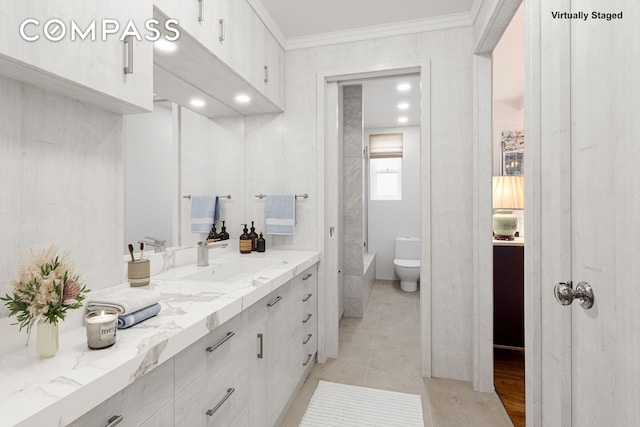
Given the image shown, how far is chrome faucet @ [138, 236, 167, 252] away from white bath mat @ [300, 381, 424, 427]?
1.21m

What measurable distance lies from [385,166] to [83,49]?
15.3ft

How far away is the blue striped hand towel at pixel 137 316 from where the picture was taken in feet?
3.05

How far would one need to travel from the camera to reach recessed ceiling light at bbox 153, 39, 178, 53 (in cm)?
150

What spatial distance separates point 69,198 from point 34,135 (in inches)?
8.7

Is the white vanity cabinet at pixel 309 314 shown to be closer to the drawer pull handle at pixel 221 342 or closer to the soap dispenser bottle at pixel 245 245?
the soap dispenser bottle at pixel 245 245

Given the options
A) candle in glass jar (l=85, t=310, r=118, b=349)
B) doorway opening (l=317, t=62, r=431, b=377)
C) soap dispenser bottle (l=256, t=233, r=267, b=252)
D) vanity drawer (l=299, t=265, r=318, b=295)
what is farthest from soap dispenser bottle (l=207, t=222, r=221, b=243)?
candle in glass jar (l=85, t=310, r=118, b=349)

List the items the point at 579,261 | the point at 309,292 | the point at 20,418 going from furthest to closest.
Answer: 1. the point at 309,292
2. the point at 579,261
3. the point at 20,418

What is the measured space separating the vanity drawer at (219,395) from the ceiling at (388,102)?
2.65 metres

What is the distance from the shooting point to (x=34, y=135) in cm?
101

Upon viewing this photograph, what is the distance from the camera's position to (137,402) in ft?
2.72

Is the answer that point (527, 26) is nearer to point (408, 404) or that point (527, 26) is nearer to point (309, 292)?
point (309, 292)

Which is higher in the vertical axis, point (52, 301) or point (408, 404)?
point (52, 301)

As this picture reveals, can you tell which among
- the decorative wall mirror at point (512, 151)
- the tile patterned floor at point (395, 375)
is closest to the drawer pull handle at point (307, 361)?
the tile patterned floor at point (395, 375)

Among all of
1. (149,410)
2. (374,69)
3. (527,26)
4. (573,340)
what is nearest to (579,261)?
(573,340)
